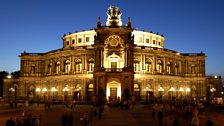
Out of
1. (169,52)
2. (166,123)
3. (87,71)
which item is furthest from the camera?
(169,52)

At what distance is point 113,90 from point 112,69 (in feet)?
15.8

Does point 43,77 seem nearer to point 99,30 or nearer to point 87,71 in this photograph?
→ point 87,71

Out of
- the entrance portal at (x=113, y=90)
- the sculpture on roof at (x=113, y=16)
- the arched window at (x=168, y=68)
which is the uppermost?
the sculpture on roof at (x=113, y=16)

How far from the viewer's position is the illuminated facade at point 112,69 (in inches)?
3132

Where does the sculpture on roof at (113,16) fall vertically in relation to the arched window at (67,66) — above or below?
above

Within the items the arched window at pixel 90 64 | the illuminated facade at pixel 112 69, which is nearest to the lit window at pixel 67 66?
the illuminated facade at pixel 112 69

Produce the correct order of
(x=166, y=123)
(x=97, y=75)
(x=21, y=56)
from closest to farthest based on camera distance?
(x=166, y=123), (x=97, y=75), (x=21, y=56)

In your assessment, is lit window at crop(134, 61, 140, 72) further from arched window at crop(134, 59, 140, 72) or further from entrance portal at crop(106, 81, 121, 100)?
entrance portal at crop(106, 81, 121, 100)

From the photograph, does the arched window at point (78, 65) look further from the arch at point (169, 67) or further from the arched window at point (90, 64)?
the arch at point (169, 67)

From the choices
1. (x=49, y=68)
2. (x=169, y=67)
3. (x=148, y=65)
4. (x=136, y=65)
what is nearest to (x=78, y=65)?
(x=49, y=68)

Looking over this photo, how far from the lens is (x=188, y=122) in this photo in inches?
1713

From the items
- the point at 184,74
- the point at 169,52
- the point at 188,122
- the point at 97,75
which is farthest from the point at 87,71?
the point at 188,122

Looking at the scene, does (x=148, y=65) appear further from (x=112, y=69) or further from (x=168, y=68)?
(x=112, y=69)

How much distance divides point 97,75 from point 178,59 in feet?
88.4
